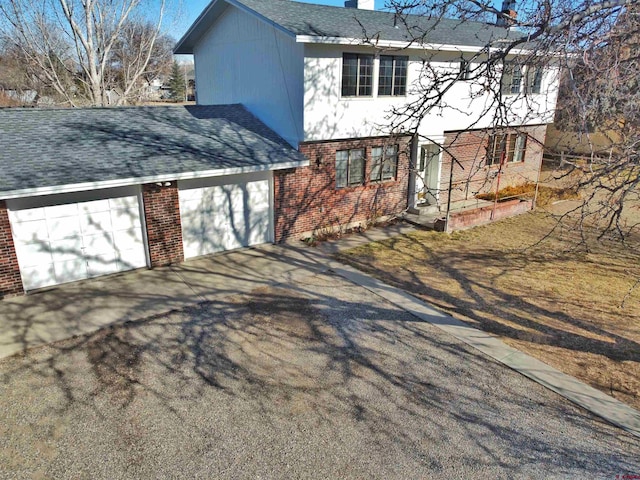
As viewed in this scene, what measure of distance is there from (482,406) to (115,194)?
9148 millimetres

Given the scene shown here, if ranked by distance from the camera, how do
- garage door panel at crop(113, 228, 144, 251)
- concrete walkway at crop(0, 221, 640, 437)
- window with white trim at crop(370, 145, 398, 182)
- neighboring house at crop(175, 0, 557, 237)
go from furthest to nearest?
window with white trim at crop(370, 145, 398, 182)
neighboring house at crop(175, 0, 557, 237)
garage door panel at crop(113, 228, 144, 251)
concrete walkway at crop(0, 221, 640, 437)

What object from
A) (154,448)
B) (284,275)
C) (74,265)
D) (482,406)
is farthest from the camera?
(284,275)

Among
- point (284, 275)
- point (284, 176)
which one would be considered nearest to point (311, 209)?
point (284, 176)

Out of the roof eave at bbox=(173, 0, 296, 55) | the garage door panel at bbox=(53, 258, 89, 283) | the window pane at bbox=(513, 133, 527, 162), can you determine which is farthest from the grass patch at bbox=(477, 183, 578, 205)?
the garage door panel at bbox=(53, 258, 89, 283)

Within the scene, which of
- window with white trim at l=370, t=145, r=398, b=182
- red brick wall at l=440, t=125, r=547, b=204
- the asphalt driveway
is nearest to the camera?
the asphalt driveway

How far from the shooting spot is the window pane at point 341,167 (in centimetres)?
1448

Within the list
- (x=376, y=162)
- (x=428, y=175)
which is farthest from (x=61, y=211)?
(x=428, y=175)

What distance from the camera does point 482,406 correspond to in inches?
273

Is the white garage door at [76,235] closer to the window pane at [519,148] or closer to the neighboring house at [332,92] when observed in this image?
the neighboring house at [332,92]

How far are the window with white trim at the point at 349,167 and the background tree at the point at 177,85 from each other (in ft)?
162

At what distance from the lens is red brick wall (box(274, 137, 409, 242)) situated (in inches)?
537

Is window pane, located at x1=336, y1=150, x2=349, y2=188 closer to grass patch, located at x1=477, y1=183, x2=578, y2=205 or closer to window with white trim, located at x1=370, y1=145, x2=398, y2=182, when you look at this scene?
window with white trim, located at x1=370, y1=145, x2=398, y2=182

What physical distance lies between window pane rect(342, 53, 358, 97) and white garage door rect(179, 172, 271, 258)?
3483 mm

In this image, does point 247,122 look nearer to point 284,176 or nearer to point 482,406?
point 284,176
